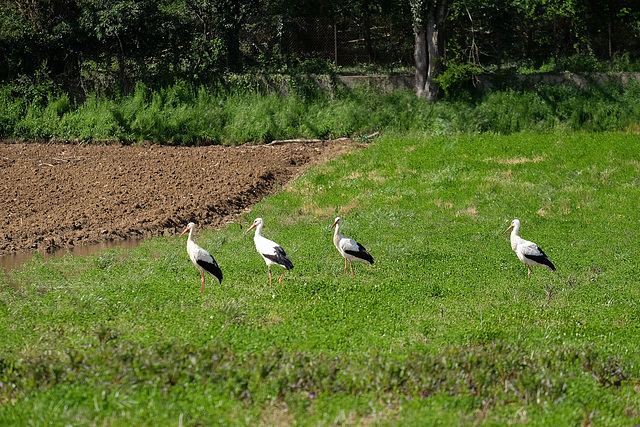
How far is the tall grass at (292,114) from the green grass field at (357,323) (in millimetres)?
8502

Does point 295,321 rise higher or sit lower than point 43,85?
lower

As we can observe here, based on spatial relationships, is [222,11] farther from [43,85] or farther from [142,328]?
[142,328]

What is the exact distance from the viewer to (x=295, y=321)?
457 inches

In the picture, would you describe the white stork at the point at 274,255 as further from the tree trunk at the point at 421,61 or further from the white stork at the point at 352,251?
the tree trunk at the point at 421,61

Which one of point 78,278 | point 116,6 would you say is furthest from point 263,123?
point 78,278

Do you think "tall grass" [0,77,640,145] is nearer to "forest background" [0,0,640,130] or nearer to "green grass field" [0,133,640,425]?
"forest background" [0,0,640,130]

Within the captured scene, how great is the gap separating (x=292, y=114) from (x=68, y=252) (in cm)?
1510

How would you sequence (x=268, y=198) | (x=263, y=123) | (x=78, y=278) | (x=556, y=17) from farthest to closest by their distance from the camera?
(x=556, y=17) → (x=263, y=123) → (x=268, y=198) → (x=78, y=278)

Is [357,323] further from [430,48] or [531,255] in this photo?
[430,48]

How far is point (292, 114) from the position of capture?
3105cm

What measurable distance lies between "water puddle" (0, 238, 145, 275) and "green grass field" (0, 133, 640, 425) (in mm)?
609

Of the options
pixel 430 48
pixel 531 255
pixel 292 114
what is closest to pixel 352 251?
pixel 531 255

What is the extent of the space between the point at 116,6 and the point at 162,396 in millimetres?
27988

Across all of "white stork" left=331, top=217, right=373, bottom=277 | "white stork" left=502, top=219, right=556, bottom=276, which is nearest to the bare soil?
"white stork" left=331, top=217, right=373, bottom=277
